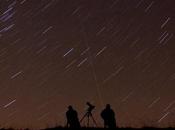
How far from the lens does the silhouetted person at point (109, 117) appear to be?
21922 mm

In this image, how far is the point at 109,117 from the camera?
21750 mm

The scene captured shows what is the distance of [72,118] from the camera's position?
22203mm

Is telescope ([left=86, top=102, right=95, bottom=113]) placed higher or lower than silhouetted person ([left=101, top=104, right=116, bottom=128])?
higher

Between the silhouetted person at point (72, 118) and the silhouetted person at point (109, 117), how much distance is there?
1.49 meters

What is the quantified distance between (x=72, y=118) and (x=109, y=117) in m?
2.03

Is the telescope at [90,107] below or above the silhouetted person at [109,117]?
above

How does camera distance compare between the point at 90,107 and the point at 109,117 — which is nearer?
the point at 109,117

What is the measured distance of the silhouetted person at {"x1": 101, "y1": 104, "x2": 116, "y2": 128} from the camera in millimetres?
21922

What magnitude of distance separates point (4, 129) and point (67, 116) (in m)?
3.72

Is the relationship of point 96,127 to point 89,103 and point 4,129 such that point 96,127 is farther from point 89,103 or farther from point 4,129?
point 4,129

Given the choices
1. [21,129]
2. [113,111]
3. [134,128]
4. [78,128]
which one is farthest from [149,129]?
[21,129]

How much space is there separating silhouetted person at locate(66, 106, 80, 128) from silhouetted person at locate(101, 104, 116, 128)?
149 cm

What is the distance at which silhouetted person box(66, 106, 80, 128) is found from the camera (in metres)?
22.1

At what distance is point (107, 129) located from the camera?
21500 millimetres
